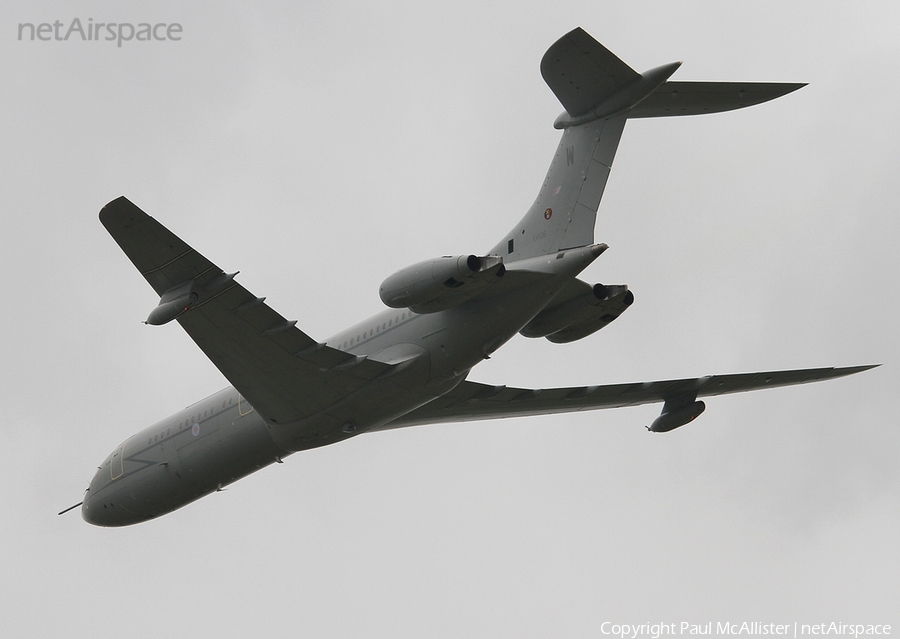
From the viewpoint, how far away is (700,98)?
76.9ft

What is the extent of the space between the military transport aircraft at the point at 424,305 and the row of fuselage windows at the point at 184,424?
0.30m

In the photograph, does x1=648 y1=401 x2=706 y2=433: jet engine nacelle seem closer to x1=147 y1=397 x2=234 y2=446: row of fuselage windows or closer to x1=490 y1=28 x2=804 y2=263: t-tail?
x1=490 y1=28 x2=804 y2=263: t-tail

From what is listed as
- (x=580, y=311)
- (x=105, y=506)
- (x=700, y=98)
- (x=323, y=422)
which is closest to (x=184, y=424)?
(x=105, y=506)

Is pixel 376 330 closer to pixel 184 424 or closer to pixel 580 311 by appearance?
pixel 580 311

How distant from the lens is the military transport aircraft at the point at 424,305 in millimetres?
21016

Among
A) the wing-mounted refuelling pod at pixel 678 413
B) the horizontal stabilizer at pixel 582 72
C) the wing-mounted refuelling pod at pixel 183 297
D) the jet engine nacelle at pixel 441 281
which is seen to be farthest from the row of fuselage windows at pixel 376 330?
the wing-mounted refuelling pod at pixel 678 413

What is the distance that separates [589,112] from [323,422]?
9.20m

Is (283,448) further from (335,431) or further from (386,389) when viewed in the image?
(386,389)

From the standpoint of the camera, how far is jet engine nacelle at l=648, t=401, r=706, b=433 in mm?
28781

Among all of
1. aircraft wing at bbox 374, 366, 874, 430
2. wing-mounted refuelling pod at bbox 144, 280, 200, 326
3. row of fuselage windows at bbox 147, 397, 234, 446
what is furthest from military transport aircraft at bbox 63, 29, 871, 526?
aircraft wing at bbox 374, 366, 874, 430

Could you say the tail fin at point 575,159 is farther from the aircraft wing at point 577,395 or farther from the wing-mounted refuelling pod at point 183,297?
the wing-mounted refuelling pod at point 183,297

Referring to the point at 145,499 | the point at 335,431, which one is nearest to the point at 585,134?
the point at 335,431

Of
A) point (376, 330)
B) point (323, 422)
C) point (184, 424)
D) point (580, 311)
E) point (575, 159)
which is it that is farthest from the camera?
point (184, 424)

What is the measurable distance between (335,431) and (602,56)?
1044 cm
